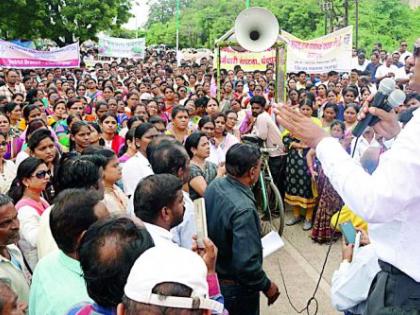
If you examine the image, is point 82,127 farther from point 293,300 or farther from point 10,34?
point 10,34

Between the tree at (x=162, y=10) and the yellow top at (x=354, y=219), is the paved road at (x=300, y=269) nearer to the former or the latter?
the yellow top at (x=354, y=219)

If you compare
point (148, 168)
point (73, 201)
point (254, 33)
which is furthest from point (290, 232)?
point (73, 201)

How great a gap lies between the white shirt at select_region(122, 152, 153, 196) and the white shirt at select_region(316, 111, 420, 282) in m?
2.53

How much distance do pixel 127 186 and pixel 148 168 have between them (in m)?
0.23

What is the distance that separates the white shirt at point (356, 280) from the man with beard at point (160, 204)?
798mm

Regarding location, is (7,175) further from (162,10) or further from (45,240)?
(162,10)

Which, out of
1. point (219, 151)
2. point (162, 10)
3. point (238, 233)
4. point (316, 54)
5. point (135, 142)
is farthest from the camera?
point (162, 10)

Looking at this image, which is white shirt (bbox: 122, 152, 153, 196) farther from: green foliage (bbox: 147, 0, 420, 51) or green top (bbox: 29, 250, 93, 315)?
green foliage (bbox: 147, 0, 420, 51)

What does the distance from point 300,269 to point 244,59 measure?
7.99m

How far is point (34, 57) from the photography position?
34.5 ft

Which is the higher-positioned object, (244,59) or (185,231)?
(244,59)

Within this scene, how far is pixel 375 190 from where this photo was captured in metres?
1.51

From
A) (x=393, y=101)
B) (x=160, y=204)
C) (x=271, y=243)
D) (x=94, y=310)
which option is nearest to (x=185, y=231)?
(x=160, y=204)

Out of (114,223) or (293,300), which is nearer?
(114,223)
